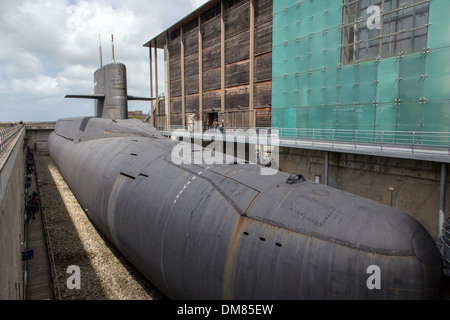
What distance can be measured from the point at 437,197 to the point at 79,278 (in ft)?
46.4

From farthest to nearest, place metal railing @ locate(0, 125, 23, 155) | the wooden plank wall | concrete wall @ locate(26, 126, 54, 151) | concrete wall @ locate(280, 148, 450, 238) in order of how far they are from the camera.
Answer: concrete wall @ locate(26, 126, 54, 151), the wooden plank wall, concrete wall @ locate(280, 148, 450, 238), metal railing @ locate(0, 125, 23, 155)

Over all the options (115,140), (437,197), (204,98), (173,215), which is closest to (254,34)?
(204,98)

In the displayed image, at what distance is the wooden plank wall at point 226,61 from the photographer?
24750 millimetres

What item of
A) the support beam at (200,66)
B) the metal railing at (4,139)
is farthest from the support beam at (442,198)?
the support beam at (200,66)

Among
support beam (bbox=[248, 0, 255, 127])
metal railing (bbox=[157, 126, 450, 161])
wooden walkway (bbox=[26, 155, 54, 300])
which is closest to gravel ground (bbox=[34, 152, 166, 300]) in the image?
wooden walkway (bbox=[26, 155, 54, 300])

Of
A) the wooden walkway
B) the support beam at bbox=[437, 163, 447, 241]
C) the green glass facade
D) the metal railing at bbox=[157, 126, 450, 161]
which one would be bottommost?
the wooden walkway

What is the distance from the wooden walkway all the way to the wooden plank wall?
59.1ft

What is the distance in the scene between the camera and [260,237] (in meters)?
5.91

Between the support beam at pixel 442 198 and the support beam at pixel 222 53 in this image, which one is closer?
the support beam at pixel 442 198

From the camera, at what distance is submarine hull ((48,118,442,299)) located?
491 centimetres

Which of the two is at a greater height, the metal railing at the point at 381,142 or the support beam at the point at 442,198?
the metal railing at the point at 381,142

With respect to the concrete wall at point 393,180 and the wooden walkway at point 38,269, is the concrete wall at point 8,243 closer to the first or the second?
the wooden walkway at point 38,269

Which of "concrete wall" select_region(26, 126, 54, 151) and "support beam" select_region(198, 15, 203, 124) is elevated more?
"support beam" select_region(198, 15, 203, 124)

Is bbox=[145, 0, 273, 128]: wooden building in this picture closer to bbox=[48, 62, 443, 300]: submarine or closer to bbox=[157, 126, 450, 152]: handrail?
bbox=[157, 126, 450, 152]: handrail
